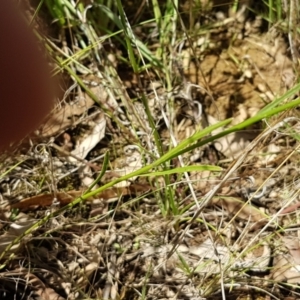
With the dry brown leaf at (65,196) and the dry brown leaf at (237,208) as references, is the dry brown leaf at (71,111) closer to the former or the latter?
the dry brown leaf at (65,196)

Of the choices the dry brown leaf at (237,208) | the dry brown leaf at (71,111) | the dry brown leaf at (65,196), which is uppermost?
the dry brown leaf at (71,111)

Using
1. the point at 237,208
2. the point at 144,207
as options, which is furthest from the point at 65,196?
the point at 237,208

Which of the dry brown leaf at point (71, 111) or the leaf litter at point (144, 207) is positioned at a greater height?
the dry brown leaf at point (71, 111)

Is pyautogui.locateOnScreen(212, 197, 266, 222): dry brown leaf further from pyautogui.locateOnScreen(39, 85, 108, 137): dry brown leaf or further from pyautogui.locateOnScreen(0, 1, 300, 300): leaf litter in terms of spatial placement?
pyautogui.locateOnScreen(39, 85, 108, 137): dry brown leaf

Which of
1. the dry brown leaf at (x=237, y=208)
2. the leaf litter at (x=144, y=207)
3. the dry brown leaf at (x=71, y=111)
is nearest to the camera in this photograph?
the leaf litter at (x=144, y=207)

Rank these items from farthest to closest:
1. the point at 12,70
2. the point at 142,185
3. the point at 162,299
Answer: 1. the point at 142,185
2. the point at 162,299
3. the point at 12,70

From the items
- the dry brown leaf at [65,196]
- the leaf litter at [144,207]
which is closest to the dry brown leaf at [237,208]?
the leaf litter at [144,207]

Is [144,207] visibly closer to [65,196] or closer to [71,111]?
[65,196]

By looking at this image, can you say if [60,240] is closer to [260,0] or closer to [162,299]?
[162,299]

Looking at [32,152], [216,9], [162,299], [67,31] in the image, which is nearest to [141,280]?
[162,299]
